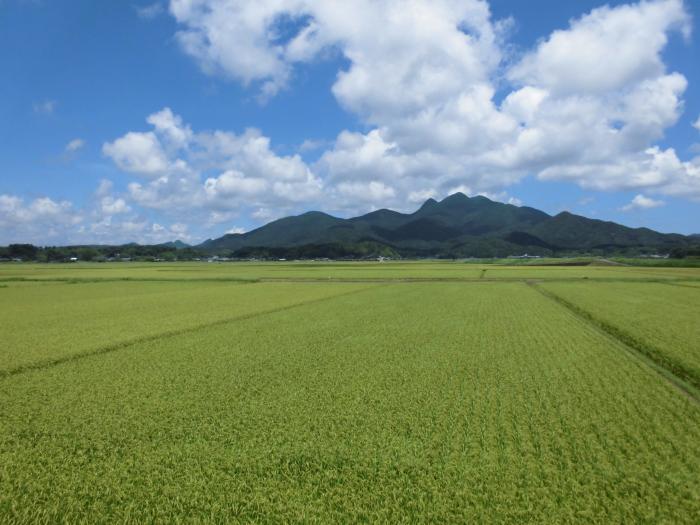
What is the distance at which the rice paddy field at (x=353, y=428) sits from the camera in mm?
5629

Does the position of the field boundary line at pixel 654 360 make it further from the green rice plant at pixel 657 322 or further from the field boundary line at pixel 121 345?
the field boundary line at pixel 121 345

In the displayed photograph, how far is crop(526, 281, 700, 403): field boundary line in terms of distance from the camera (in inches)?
431

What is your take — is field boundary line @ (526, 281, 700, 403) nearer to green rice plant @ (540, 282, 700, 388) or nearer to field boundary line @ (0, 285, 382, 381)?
green rice plant @ (540, 282, 700, 388)

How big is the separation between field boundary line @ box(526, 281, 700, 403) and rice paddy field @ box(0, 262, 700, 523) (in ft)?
0.26

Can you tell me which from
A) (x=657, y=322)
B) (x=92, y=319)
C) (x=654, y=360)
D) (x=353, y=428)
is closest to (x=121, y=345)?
(x=92, y=319)

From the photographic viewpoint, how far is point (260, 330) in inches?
763

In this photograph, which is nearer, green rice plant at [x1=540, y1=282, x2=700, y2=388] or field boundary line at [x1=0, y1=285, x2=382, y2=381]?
field boundary line at [x1=0, y1=285, x2=382, y2=381]

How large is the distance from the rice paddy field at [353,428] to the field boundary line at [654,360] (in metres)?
0.08

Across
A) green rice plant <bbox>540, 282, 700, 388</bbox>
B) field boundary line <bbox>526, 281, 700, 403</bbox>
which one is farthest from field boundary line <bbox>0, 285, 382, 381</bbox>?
green rice plant <bbox>540, 282, 700, 388</bbox>

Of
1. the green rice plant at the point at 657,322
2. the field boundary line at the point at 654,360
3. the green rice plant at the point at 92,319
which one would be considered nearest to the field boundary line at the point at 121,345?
the green rice plant at the point at 92,319

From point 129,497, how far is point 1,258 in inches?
Result: 8832

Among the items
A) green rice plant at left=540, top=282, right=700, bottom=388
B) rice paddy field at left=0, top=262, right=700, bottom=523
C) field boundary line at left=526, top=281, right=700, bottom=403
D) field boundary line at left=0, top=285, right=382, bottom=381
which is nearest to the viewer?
rice paddy field at left=0, top=262, right=700, bottom=523

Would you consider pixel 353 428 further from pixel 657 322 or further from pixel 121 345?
pixel 657 322

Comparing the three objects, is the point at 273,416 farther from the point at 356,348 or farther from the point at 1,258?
the point at 1,258
